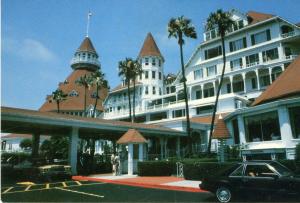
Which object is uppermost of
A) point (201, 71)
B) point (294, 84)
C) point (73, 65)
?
point (73, 65)

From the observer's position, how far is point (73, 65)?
89.5 metres

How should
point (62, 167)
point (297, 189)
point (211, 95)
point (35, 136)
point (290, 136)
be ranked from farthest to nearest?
point (211, 95), point (35, 136), point (62, 167), point (290, 136), point (297, 189)

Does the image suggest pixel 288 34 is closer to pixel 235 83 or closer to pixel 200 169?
pixel 235 83

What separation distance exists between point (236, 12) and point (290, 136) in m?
32.0

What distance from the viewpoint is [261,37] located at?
42.9 m

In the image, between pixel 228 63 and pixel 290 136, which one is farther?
pixel 228 63

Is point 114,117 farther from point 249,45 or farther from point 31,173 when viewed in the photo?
point 31,173

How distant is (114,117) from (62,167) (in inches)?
1516

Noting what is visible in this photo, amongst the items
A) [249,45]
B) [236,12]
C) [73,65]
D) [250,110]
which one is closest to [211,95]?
[249,45]

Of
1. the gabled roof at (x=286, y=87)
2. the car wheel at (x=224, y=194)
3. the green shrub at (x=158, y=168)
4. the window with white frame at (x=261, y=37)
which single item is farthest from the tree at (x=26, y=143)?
the car wheel at (x=224, y=194)

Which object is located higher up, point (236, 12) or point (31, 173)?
point (236, 12)

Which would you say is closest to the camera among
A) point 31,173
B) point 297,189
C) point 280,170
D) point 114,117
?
point 297,189

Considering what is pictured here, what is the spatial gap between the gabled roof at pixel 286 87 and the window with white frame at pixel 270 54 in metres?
17.5

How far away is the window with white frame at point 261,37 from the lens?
42.2 m
